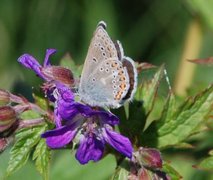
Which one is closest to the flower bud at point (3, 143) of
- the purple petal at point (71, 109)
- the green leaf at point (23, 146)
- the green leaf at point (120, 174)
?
the green leaf at point (23, 146)

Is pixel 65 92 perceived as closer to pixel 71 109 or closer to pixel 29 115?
pixel 71 109

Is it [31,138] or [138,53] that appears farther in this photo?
[138,53]

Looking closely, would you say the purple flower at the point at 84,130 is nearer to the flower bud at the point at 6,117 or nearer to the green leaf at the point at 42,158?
the green leaf at the point at 42,158

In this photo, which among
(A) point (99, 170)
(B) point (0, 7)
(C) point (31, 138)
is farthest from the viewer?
(B) point (0, 7)

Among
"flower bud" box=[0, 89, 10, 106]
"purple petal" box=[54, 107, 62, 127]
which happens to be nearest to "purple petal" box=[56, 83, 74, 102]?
"purple petal" box=[54, 107, 62, 127]

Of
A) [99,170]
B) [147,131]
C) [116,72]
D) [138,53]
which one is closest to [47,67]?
[116,72]

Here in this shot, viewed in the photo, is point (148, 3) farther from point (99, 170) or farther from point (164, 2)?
point (99, 170)

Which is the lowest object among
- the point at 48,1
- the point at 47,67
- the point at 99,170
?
the point at 99,170
